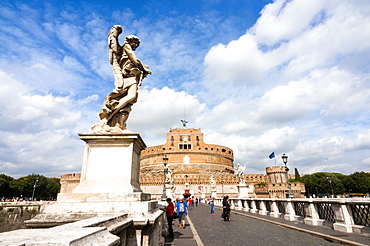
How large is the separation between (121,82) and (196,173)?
72.9 metres

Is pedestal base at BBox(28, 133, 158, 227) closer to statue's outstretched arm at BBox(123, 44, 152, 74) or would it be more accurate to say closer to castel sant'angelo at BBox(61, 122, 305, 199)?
statue's outstretched arm at BBox(123, 44, 152, 74)

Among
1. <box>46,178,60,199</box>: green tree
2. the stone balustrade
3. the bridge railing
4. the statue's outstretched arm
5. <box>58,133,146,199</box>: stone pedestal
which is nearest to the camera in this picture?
the stone balustrade

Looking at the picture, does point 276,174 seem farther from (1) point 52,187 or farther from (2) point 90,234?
(2) point 90,234

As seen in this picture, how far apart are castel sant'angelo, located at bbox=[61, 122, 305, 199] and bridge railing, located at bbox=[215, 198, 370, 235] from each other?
48.8m

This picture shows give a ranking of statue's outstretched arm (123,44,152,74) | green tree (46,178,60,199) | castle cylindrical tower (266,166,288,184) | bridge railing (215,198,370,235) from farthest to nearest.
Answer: castle cylindrical tower (266,166,288,184) → green tree (46,178,60,199) → bridge railing (215,198,370,235) → statue's outstretched arm (123,44,152,74)

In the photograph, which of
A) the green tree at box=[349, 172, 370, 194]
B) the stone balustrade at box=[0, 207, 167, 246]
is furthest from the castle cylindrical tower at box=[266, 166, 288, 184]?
the stone balustrade at box=[0, 207, 167, 246]

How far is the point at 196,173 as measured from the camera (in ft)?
247

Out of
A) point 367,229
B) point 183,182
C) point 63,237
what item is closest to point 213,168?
point 183,182

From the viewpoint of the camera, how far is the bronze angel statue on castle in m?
4.74

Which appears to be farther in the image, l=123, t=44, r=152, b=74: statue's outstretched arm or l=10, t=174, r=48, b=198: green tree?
l=10, t=174, r=48, b=198: green tree

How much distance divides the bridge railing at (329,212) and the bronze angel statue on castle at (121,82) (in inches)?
280

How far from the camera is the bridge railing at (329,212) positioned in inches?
277

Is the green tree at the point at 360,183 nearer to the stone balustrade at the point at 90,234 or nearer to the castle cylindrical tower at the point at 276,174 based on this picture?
the castle cylindrical tower at the point at 276,174

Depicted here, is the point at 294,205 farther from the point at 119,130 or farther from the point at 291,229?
the point at 119,130
